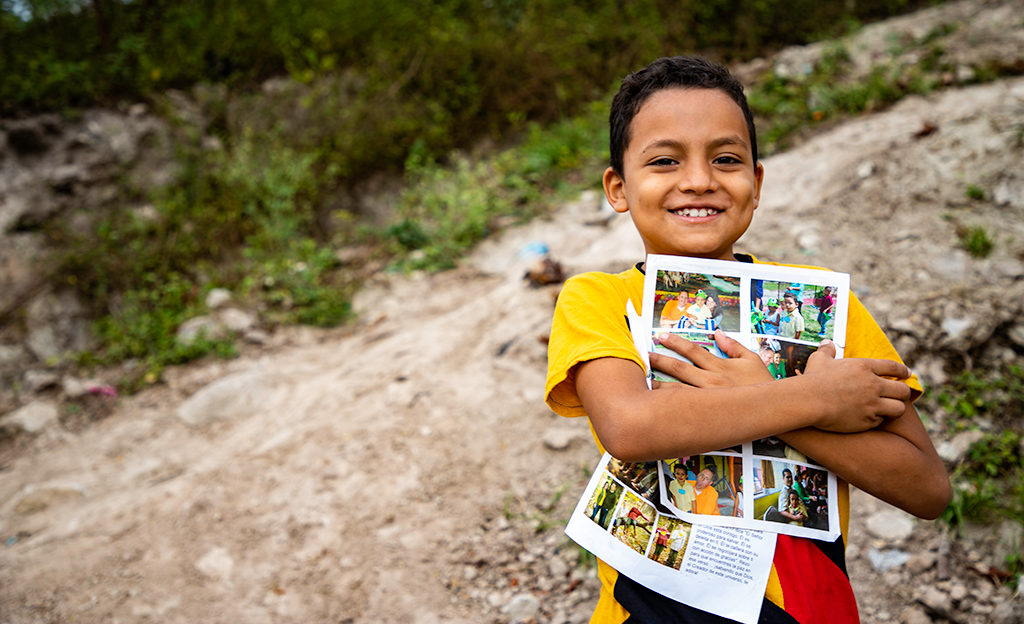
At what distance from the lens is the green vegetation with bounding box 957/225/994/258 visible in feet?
9.60

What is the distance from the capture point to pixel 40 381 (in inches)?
170

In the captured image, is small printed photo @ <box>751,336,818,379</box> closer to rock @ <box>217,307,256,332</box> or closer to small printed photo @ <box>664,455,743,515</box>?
small printed photo @ <box>664,455,743,515</box>

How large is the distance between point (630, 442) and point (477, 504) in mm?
1704

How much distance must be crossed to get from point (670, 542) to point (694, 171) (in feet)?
2.49

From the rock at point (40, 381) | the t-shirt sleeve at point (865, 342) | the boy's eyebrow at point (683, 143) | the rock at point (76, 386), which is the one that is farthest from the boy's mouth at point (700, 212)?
the rock at point (40, 381)

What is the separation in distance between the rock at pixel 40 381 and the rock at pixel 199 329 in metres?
0.93

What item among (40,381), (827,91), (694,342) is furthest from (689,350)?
(40,381)

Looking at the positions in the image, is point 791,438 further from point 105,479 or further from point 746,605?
point 105,479

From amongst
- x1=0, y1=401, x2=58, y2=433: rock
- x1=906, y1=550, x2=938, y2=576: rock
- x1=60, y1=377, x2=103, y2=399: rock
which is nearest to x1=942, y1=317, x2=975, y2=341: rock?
x1=906, y1=550, x2=938, y2=576: rock

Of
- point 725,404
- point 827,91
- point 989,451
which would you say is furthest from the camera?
point 827,91

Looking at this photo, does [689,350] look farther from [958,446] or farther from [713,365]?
[958,446]

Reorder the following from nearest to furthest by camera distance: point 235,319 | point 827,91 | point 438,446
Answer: point 438,446, point 235,319, point 827,91

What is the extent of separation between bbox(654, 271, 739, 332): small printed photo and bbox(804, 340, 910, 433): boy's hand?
0.58 ft

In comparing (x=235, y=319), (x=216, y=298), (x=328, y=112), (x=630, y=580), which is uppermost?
(x=328, y=112)
